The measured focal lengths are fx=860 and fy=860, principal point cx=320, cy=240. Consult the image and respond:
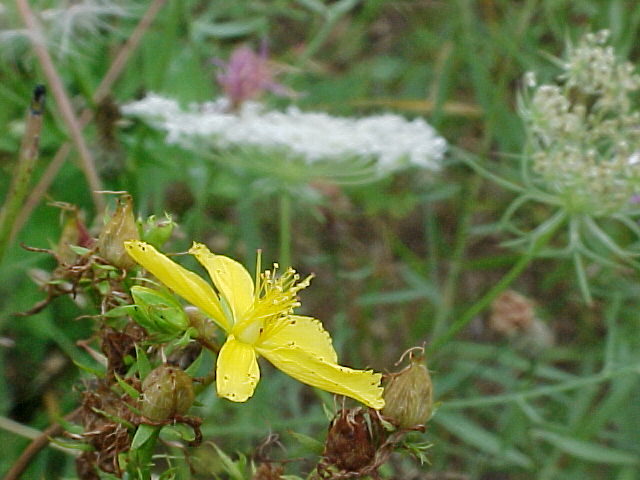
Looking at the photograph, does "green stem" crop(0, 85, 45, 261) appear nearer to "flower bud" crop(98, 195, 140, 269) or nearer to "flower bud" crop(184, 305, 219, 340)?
"flower bud" crop(98, 195, 140, 269)

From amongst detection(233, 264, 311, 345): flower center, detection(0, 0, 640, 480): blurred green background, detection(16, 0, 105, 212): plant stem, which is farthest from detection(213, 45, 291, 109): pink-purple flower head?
detection(233, 264, 311, 345): flower center

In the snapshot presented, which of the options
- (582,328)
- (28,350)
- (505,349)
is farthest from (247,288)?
(582,328)

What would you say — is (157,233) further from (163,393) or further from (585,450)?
(585,450)

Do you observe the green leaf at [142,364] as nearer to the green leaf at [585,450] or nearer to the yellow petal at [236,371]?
the yellow petal at [236,371]

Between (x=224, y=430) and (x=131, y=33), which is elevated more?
(x=131, y=33)

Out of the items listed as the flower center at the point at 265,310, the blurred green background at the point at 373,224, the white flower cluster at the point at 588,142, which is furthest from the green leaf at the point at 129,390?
the white flower cluster at the point at 588,142

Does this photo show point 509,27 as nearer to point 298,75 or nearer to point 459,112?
point 459,112
